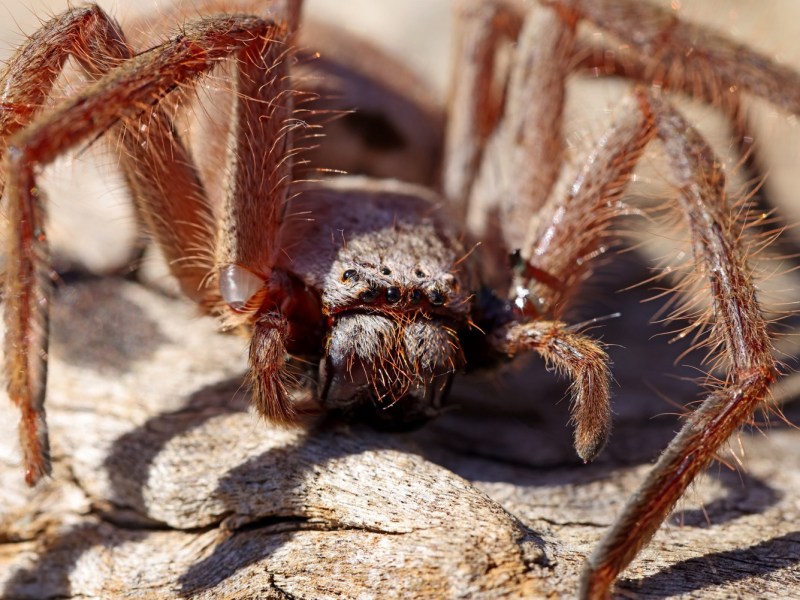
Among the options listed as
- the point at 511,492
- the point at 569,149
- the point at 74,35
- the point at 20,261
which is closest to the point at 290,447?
the point at 511,492

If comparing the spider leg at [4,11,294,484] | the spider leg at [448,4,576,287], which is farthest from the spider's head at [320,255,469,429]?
the spider leg at [448,4,576,287]

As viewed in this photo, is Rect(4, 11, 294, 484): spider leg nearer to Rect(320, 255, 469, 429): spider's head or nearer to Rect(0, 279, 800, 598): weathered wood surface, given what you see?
Rect(0, 279, 800, 598): weathered wood surface

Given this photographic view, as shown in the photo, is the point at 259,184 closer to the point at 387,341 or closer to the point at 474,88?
the point at 387,341

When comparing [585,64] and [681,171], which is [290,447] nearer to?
[681,171]

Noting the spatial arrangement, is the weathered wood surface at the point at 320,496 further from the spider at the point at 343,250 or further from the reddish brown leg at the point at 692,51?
the reddish brown leg at the point at 692,51

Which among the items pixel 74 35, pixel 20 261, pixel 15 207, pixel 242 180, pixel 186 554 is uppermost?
pixel 74 35

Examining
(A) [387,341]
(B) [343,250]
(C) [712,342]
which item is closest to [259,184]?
(B) [343,250]

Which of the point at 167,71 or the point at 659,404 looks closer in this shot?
the point at 167,71
